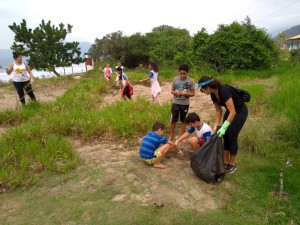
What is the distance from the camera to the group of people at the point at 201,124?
10.7 feet

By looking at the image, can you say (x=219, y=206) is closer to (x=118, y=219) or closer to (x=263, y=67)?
(x=118, y=219)

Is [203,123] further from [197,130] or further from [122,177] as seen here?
[122,177]

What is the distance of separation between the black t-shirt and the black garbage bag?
0.43 m

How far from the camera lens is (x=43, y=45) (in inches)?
660

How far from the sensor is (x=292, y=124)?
4.56m

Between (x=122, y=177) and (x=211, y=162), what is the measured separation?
3.70ft

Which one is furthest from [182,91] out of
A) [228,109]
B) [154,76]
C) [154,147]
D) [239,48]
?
[239,48]

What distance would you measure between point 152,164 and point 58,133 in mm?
2055

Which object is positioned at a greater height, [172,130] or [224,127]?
[224,127]

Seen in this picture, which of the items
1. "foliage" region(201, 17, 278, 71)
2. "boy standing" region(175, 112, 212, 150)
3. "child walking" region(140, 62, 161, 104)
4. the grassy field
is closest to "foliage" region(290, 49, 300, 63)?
"foliage" region(201, 17, 278, 71)

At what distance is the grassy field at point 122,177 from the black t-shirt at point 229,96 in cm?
95

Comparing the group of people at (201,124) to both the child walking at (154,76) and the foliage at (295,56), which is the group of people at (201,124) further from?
the foliage at (295,56)

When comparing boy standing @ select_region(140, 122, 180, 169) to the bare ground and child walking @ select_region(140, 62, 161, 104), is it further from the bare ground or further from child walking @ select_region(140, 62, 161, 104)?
child walking @ select_region(140, 62, 161, 104)

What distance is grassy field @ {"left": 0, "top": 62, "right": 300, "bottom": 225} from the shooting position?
292 cm
